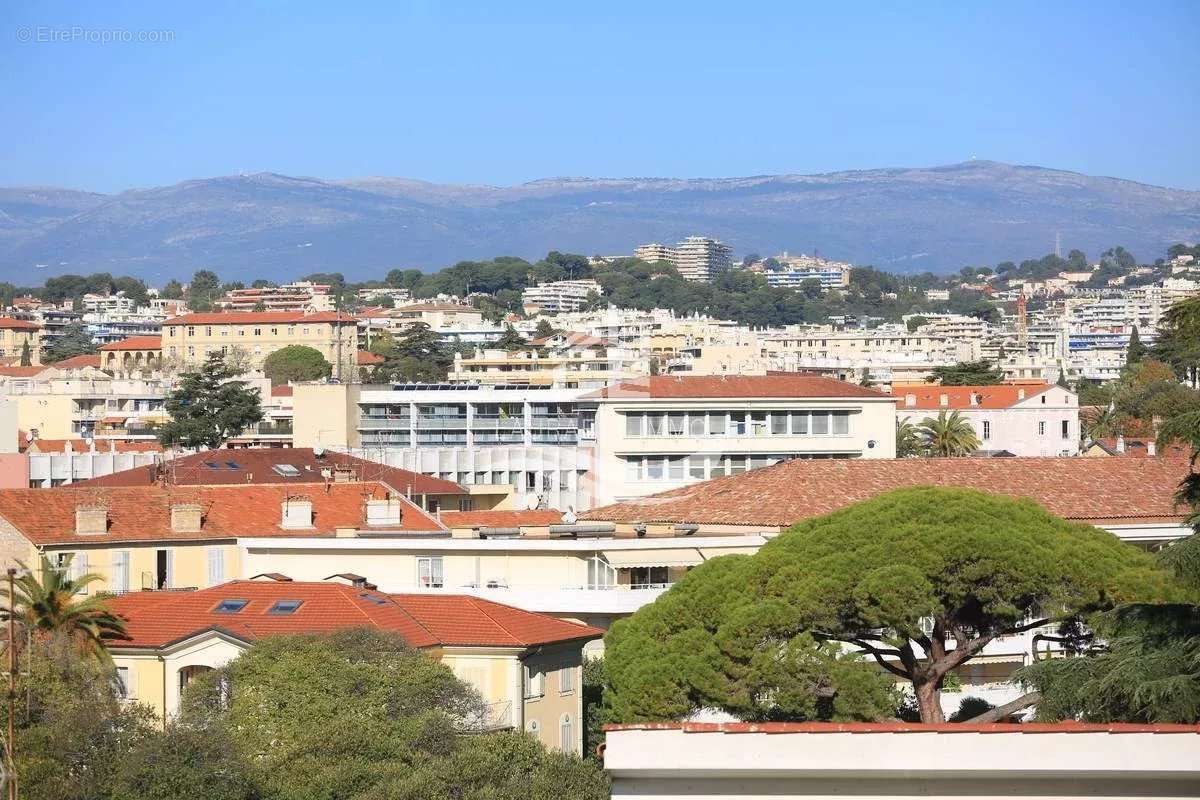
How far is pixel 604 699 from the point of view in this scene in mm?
30109

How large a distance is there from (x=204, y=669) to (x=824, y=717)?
852cm

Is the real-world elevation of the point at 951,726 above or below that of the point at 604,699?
above

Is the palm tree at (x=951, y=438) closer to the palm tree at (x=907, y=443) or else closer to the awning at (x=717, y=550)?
the palm tree at (x=907, y=443)

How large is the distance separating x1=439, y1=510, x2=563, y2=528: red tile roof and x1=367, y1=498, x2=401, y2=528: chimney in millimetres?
1910

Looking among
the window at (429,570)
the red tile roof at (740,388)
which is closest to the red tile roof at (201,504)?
the window at (429,570)

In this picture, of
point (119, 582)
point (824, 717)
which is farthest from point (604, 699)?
point (119, 582)

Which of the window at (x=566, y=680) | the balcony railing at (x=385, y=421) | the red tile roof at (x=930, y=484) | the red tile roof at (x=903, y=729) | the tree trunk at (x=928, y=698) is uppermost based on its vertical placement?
the red tile roof at (x=903, y=729)

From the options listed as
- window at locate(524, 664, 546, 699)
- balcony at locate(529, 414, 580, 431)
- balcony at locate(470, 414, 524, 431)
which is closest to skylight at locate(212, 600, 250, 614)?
window at locate(524, 664, 546, 699)

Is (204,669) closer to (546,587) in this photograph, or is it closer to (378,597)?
(378,597)

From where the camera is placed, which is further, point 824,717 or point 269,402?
point 269,402

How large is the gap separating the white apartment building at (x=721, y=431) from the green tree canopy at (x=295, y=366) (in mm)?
109464

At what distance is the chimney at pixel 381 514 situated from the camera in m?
43.3

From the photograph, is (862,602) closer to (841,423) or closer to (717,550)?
(717,550)

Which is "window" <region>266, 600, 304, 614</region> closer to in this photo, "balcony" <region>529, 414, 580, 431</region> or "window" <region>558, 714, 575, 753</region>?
"window" <region>558, 714, 575, 753</region>
